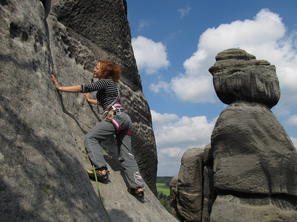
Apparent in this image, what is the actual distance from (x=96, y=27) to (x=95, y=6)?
421mm

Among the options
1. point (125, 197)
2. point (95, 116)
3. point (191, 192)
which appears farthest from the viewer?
point (191, 192)

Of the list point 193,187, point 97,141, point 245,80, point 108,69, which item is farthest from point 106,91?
point 193,187

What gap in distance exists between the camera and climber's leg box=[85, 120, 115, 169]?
4508 millimetres

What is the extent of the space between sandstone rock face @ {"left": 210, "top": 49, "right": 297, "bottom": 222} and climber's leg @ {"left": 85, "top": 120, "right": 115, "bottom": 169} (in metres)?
4.36

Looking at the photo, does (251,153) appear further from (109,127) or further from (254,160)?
(109,127)

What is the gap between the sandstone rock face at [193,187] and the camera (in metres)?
10.1

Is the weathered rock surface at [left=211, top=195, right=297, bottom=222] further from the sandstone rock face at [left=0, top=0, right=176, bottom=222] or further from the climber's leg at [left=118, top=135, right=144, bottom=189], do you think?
the climber's leg at [left=118, top=135, right=144, bottom=189]

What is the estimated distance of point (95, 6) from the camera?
686 centimetres

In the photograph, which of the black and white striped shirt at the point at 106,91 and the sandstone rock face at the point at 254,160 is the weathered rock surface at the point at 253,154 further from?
the black and white striped shirt at the point at 106,91

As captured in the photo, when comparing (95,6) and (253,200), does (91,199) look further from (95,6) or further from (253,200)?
(253,200)

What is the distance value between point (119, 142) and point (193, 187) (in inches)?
223

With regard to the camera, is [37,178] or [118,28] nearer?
[37,178]

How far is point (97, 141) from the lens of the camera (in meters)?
4.79

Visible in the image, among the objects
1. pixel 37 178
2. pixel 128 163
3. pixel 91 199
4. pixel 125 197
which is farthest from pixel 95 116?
pixel 37 178
